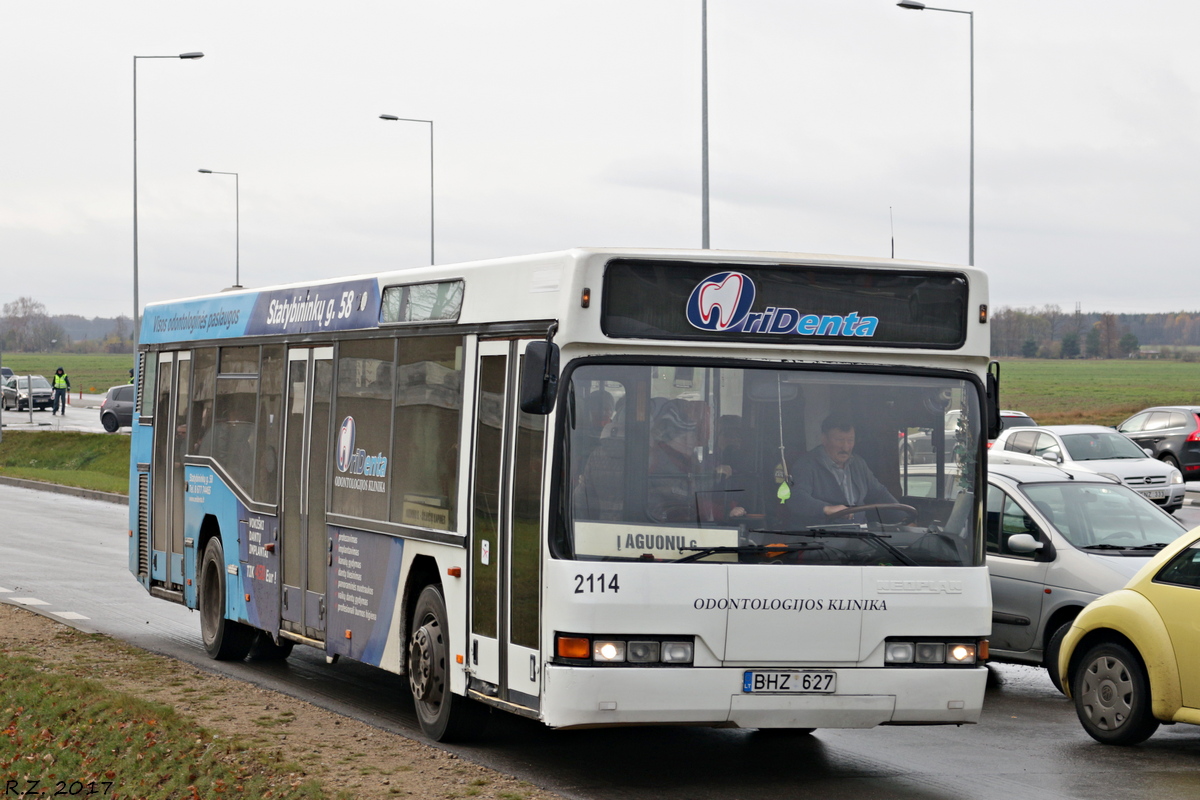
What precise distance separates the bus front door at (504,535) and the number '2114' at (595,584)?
34cm

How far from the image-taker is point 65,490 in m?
34.4

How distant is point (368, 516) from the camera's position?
973 centimetres

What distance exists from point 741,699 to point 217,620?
637cm

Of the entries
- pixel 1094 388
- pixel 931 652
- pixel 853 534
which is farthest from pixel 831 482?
pixel 1094 388

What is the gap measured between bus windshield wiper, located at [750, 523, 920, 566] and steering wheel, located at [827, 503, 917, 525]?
0.19 ft

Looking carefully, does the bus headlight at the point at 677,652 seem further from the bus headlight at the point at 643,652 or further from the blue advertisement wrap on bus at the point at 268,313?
the blue advertisement wrap on bus at the point at 268,313

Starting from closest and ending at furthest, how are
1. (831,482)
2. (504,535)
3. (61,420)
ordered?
(831,482) < (504,535) < (61,420)

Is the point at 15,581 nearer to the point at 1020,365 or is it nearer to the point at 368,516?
the point at 368,516

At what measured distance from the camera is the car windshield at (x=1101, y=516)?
11.3m

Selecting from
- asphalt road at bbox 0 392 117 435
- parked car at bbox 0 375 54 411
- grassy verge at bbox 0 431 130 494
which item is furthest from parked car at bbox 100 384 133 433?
parked car at bbox 0 375 54 411

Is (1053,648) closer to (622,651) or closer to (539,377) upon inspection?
(622,651)

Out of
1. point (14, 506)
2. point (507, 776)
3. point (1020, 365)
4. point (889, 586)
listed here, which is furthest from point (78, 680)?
point (1020, 365)

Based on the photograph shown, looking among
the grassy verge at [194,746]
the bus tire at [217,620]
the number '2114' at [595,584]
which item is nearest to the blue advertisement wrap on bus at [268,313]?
the bus tire at [217,620]

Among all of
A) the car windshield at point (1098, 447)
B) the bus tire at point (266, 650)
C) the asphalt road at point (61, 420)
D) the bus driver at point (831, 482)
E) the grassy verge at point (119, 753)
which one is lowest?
the bus tire at point (266, 650)
